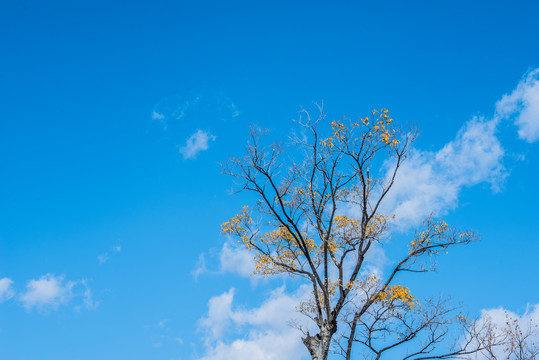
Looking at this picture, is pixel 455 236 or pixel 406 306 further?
pixel 455 236

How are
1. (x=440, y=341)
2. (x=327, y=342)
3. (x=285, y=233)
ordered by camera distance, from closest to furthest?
(x=327, y=342), (x=440, y=341), (x=285, y=233)

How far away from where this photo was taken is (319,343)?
13539 millimetres

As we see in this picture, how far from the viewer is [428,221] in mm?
15023

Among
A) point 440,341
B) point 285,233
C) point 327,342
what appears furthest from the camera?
point 285,233

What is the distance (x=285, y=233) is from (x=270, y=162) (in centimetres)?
297

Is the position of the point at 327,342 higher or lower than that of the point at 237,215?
lower

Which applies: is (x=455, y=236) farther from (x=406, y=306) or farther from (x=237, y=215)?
(x=237, y=215)

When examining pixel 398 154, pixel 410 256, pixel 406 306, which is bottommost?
pixel 406 306

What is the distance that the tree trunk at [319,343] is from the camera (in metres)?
13.3

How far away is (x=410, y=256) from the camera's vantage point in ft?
48.2

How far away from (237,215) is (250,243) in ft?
3.49

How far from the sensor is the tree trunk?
1330 cm

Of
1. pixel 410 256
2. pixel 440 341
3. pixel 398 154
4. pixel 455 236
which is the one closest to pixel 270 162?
pixel 398 154

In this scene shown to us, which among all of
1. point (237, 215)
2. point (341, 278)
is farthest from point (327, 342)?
point (237, 215)
